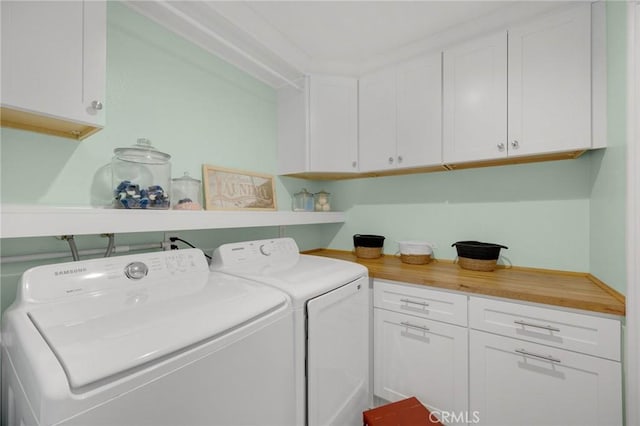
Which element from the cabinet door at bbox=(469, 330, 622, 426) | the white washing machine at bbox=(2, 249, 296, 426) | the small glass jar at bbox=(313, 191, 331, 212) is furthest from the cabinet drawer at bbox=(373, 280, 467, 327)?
the small glass jar at bbox=(313, 191, 331, 212)

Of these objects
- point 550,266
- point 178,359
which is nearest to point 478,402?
point 550,266

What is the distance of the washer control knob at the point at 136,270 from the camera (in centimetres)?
109

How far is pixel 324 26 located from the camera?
1.81 meters

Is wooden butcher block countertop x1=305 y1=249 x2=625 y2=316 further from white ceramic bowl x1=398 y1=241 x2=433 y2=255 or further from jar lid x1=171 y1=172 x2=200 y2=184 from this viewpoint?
jar lid x1=171 y1=172 x2=200 y2=184

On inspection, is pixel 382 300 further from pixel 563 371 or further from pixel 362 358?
pixel 563 371

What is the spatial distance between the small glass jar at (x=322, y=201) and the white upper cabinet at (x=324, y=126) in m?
0.40

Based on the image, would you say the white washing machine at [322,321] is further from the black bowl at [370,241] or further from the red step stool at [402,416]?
the black bowl at [370,241]

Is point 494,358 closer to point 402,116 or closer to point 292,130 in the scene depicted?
point 402,116

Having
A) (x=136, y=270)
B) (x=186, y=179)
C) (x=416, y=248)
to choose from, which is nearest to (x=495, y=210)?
(x=416, y=248)

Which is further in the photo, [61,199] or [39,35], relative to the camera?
[61,199]

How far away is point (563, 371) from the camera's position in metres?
1.25

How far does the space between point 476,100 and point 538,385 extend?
163 centimetres

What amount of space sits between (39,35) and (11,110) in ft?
0.90

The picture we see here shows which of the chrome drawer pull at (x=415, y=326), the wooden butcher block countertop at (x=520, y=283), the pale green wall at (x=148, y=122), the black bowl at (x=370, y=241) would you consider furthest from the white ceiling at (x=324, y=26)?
the chrome drawer pull at (x=415, y=326)
